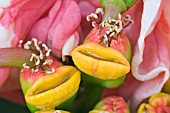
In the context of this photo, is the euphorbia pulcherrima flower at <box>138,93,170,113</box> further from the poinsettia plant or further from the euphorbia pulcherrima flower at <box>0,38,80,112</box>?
the euphorbia pulcherrima flower at <box>0,38,80,112</box>

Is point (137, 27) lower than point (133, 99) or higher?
higher

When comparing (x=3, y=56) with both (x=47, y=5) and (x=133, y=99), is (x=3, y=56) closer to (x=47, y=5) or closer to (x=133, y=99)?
(x=47, y=5)

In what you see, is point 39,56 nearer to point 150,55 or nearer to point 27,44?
point 27,44

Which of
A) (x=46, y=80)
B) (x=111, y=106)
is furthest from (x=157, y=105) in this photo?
(x=46, y=80)

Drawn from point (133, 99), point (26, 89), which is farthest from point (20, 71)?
point (133, 99)

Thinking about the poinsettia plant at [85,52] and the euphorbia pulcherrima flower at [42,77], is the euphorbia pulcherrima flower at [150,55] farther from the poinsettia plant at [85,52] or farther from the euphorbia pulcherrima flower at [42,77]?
the euphorbia pulcherrima flower at [42,77]

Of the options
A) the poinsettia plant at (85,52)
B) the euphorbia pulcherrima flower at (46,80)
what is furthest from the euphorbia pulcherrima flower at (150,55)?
the euphorbia pulcherrima flower at (46,80)

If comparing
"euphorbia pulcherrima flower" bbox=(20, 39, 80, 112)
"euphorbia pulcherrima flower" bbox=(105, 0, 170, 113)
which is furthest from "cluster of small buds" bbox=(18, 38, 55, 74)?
"euphorbia pulcherrima flower" bbox=(105, 0, 170, 113)
